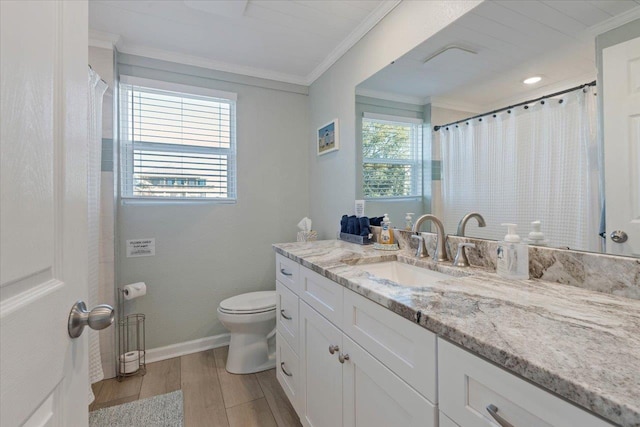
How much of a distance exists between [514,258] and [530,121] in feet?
1.79

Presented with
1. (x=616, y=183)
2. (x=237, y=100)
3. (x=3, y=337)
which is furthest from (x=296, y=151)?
(x=3, y=337)

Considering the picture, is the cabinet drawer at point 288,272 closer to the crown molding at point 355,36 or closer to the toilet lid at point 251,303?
the toilet lid at point 251,303

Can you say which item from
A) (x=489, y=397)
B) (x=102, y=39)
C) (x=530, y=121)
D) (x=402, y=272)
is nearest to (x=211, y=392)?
(x=402, y=272)

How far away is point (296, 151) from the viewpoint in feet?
9.21

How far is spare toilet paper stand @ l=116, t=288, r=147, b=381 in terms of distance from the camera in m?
2.07

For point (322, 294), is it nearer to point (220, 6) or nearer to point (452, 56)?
point (452, 56)

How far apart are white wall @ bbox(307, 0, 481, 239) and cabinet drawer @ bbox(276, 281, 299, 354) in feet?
2.56

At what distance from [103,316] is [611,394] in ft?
2.81

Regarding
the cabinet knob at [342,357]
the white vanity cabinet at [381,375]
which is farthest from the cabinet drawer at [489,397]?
the cabinet knob at [342,357]

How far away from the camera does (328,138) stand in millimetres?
2416

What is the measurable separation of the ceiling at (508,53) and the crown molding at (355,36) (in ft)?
1.21

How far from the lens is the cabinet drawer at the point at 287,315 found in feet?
5.13

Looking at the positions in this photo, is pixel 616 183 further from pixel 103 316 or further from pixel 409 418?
pixel 103 316

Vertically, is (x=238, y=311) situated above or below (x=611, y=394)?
below
